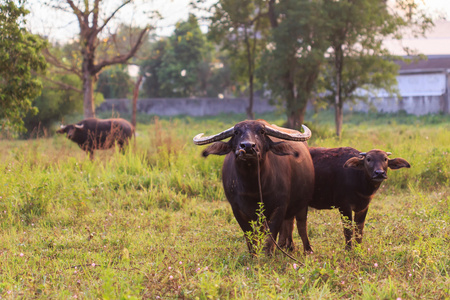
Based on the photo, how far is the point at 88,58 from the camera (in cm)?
1541

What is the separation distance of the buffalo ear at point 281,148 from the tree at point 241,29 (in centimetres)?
1490

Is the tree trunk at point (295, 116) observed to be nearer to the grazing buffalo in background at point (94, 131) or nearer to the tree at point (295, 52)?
the tree at point (295, 52)

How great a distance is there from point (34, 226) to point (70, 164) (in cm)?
268

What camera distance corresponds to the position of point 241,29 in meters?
20.5

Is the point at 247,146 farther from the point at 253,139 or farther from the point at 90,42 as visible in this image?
the point at 90,42

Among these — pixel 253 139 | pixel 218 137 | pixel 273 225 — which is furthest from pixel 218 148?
pixel 273 225

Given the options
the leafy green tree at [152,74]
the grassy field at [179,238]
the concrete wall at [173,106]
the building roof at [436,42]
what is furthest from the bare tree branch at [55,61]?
the building roof at [436,42]

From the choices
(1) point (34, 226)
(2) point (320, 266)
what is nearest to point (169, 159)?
(1) point (34, 226)

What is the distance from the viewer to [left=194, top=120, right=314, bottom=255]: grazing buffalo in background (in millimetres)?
3992

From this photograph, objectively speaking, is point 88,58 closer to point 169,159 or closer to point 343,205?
point 169,159

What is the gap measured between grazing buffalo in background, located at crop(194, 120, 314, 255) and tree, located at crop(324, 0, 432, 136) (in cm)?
1134

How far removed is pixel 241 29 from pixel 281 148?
56.5ft

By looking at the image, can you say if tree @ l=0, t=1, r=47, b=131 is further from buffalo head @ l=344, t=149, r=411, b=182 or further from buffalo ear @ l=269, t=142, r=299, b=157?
buffalo head @ l=344, t=149, r=411, b=182

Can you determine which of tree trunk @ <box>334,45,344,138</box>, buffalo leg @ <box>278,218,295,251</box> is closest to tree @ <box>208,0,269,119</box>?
tree trunk @ <box>334,45,344,138</box>
